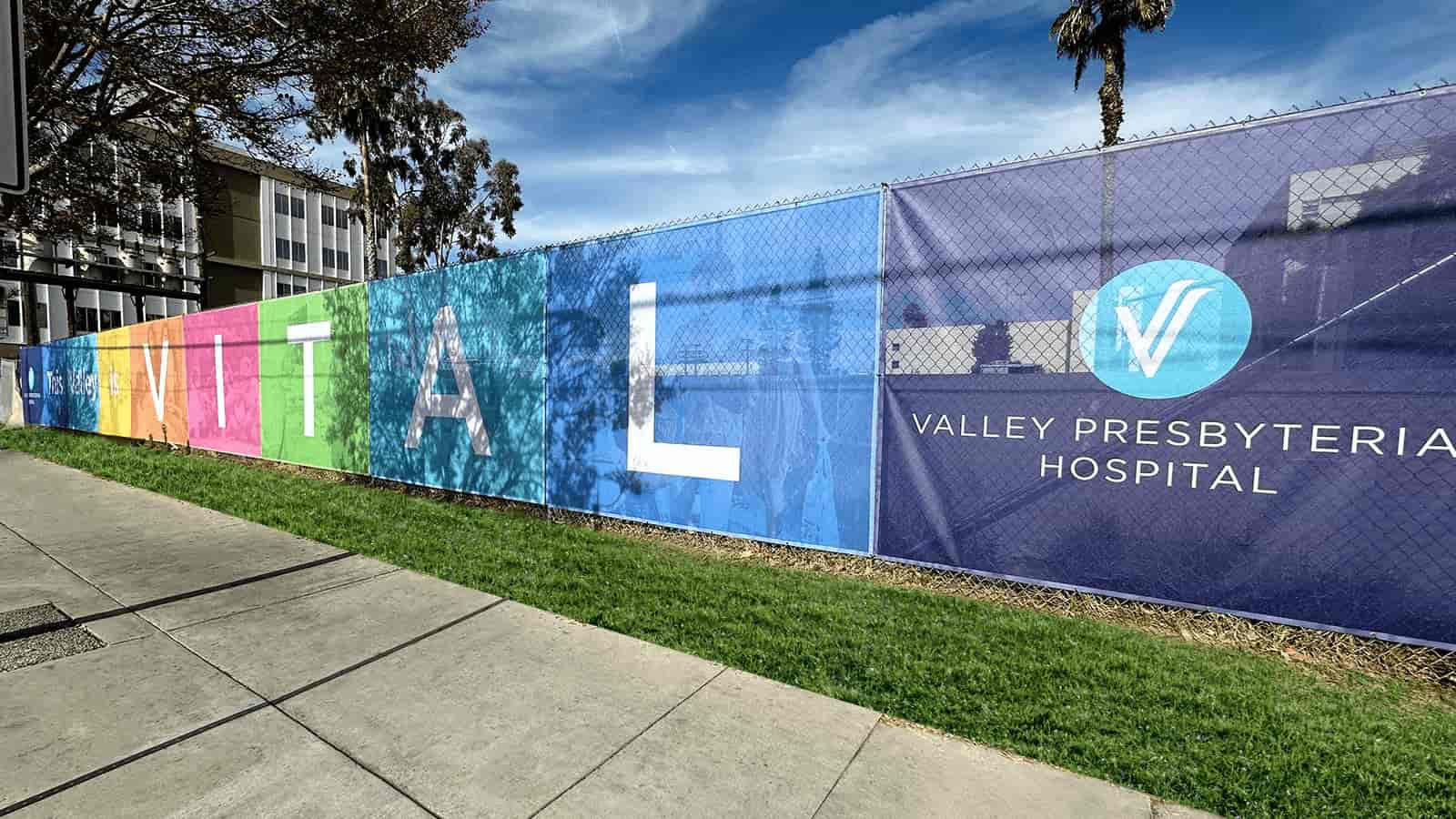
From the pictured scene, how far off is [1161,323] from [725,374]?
10.3ft

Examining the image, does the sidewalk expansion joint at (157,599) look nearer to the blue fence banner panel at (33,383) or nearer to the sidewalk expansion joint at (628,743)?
the sidewalk expansion joint at (628,743)

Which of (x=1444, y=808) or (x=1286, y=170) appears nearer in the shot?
(x=1444, y=808)

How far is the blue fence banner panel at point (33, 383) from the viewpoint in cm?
1794

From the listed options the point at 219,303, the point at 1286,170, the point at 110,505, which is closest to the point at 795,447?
the point at 1286,170

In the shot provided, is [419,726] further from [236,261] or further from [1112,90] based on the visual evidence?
[236,261]

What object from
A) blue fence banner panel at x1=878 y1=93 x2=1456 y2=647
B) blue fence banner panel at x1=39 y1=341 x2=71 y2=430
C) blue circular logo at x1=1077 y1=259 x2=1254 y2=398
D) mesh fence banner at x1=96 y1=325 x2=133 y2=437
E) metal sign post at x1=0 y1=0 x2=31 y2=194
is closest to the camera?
metal sign post at x1=0 y1=0 x2=31 y2=194

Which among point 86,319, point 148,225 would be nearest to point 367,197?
point 148,225

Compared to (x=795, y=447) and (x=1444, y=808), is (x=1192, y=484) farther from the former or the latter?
(x=795, y=447)

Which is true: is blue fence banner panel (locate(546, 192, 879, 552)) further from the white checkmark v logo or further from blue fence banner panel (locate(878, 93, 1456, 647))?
the white checkmark v logo

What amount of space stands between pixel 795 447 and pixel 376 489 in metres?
6.15

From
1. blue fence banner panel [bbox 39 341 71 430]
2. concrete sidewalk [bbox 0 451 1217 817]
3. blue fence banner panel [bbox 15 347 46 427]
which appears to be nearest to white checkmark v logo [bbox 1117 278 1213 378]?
concrete sidewalk [bbox 0 451 1217 817]

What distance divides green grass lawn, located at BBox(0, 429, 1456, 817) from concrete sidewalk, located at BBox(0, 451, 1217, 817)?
0.67 feet

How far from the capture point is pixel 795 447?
4930 millimetres

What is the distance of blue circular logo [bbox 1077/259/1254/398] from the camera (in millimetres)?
3404
